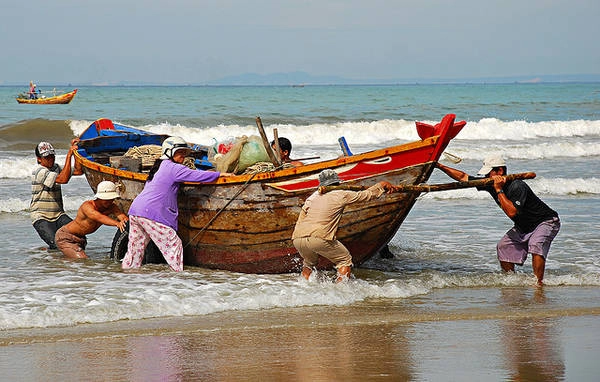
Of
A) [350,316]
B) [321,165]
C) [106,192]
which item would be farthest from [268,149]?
[350,316]

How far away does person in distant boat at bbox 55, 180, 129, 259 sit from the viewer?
8.96 meters

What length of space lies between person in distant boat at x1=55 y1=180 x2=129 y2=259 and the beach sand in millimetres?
2342

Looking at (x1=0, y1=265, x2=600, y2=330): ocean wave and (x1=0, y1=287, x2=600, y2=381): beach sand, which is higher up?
(x1=0, y1=287, x2=600, y2=381): beach sand

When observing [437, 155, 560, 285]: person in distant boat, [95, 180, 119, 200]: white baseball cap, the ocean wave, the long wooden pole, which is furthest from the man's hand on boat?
[95, 180, 119, 200]: white baseball cap

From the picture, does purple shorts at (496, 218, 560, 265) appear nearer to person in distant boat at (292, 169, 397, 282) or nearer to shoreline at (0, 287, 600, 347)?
shoreline at (0, 287, 600, 347)

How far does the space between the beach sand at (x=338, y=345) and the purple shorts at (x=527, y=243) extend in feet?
2.27

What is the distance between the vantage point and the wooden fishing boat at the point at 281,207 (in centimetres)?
776

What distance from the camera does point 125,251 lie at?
9.52 m

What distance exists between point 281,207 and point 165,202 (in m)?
1.17

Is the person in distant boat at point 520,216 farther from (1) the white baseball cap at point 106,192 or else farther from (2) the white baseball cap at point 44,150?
(2) the white baseball cap at point 44,150

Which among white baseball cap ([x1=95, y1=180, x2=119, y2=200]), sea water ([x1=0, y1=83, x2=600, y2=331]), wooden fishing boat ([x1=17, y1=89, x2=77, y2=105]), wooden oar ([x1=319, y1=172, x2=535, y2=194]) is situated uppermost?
wooden oar ([x1=319, y1=172, x2=535, y2=194])

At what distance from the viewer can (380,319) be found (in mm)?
6863

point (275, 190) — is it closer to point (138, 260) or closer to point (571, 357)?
point (138, 260)

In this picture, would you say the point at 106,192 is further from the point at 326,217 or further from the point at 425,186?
the point at 425,186
